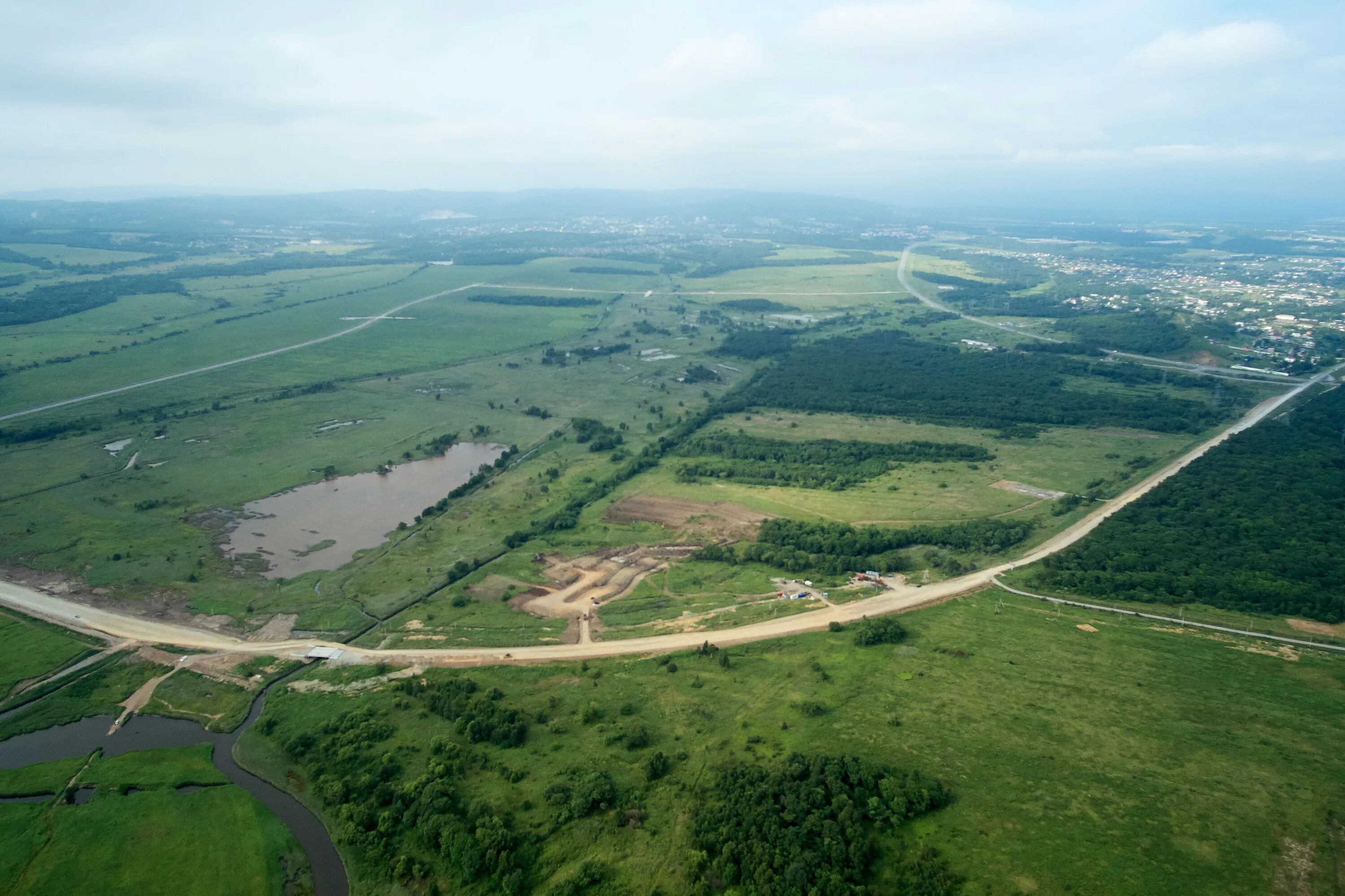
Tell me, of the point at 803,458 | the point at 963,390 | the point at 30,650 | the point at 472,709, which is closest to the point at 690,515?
the point at 803,458

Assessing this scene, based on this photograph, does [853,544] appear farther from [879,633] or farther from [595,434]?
[595,434]

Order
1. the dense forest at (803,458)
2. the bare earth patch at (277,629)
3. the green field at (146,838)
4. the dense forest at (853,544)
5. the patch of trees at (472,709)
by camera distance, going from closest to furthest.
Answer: the green field at (146,838) → the patch of trees at (472,709) → the bare earth patch at (277,629) → the dense forest at (853,544) → the dense forest at (803,458)

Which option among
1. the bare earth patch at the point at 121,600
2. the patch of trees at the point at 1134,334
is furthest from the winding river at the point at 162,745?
the patch of trees at the point at 1134,334

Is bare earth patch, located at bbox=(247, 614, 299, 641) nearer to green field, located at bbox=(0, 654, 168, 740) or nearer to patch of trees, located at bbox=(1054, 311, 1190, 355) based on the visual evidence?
green field, located at bbox=(0, 654, 168, 740)

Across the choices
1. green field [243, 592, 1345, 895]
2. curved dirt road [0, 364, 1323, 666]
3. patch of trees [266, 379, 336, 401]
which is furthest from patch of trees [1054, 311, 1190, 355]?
patch of trees [266, 379, 336, 401]

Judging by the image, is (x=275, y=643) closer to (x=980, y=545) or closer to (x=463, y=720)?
(x=463, y=720)

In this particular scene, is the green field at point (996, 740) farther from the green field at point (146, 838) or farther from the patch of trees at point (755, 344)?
the patch of trees at point (755, 344)

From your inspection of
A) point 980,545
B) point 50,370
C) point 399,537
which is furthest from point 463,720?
point 50,370
